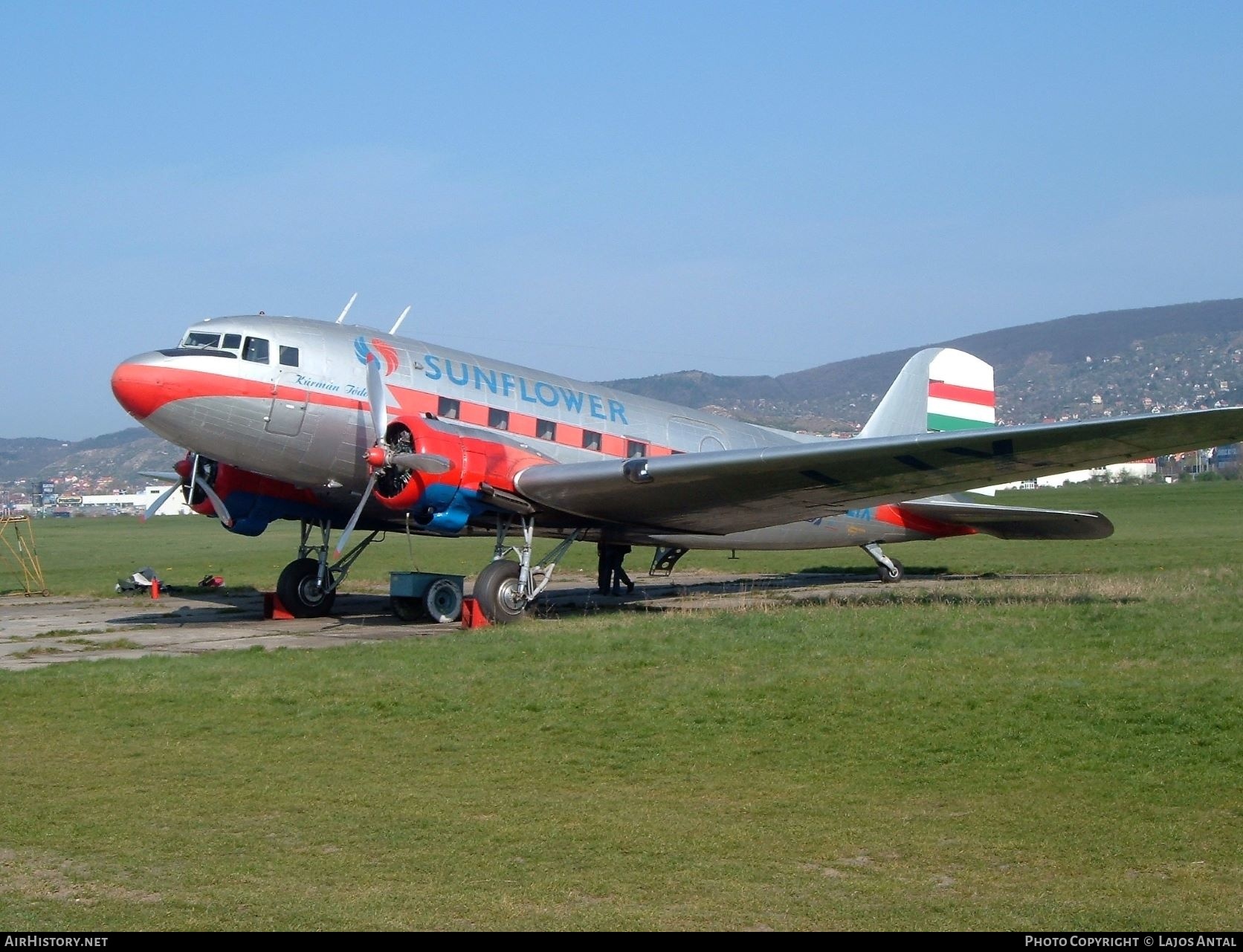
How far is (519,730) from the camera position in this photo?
9.27 m

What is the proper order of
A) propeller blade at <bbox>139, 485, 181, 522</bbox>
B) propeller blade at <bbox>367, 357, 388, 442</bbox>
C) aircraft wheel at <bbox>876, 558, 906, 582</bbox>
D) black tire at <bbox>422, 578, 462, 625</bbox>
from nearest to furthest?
propeller blade at <bbox>367, 357, 388, 442</bbox>, black tire at <bbox>422, 578, 462, 625</bbox>, propeller blade at <bbox>139, 485, 181, 522</bbox>, aircraft wheel at <bbox>876, 558, 906, 582</bbox>

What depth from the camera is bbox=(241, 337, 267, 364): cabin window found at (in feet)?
52.6

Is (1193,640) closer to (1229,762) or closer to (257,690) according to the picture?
(1229,762)

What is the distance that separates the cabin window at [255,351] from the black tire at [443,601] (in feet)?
12.3

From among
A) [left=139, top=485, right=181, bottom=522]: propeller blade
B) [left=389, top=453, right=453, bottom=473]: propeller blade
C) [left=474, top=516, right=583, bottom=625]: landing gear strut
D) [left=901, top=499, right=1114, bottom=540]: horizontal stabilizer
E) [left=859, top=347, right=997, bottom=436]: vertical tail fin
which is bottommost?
[left=474, top=516, right=583, bottom=625]: landing gear strut

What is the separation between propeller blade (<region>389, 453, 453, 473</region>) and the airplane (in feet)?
0.06

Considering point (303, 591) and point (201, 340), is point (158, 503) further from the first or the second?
point (201, 340)

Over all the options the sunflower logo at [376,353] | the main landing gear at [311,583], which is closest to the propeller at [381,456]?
the sunflower logo at [376,353]

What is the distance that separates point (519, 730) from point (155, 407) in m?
8.49

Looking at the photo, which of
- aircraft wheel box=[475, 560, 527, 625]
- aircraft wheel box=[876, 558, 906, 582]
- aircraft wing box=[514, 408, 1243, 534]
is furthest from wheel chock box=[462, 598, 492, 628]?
aircraft wheel box=[876, 558, 906, 582]

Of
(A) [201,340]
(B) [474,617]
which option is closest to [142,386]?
(A) [201,340]

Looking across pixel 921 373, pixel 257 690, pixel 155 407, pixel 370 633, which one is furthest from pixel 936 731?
pixel 921 373

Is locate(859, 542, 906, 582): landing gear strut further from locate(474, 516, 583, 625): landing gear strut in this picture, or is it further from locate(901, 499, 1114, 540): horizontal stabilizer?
locate(474, 516, 583, 625): landing gear strut

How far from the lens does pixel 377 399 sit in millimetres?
16016
